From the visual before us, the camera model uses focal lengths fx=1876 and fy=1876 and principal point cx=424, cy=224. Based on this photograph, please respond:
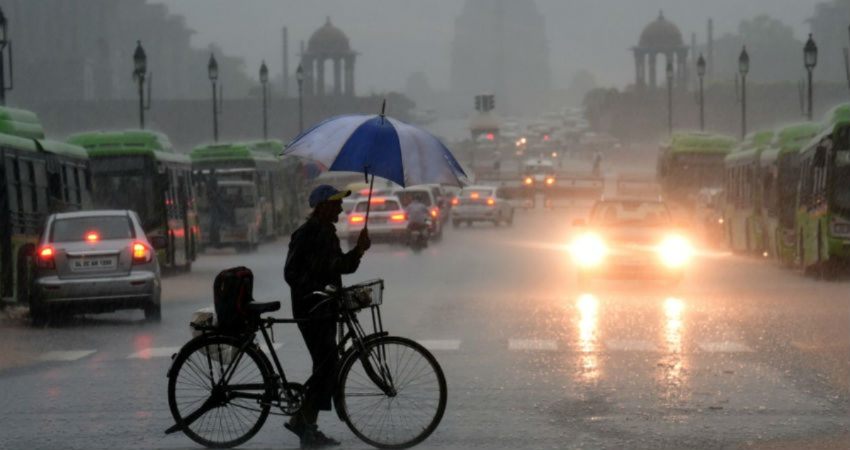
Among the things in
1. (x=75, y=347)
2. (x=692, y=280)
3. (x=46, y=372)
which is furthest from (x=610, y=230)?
(x=46, y=372)

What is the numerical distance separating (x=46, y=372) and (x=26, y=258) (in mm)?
8895

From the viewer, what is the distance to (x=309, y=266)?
36.9ft

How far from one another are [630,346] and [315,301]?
24.2 ft

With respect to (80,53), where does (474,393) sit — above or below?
below

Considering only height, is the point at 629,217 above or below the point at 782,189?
below

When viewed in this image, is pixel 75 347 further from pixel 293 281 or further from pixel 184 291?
pixel 184 291

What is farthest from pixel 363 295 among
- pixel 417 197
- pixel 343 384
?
pixel 417 197

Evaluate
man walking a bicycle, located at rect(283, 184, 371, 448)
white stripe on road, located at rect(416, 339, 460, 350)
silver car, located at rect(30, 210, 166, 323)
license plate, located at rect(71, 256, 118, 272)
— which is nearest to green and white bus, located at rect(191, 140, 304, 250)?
silver car, located at rect(30, 210, 166, 323)

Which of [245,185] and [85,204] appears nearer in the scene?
[85,204]

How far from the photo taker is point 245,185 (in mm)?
49062

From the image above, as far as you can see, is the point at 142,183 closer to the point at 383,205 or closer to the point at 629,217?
the point at 629,217

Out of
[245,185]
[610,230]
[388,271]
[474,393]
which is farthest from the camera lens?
[245,185]

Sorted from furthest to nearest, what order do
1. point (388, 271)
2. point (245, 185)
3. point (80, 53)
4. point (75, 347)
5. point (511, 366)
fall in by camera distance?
1. point (80, 53)
2. point (245, 185)
3. point (388, 271)
4. point (75, 347)
5. point (511, 366)

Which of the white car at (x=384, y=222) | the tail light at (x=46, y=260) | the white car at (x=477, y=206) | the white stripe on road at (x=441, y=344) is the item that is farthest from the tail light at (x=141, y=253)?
the white car at (x=477, y=206)
